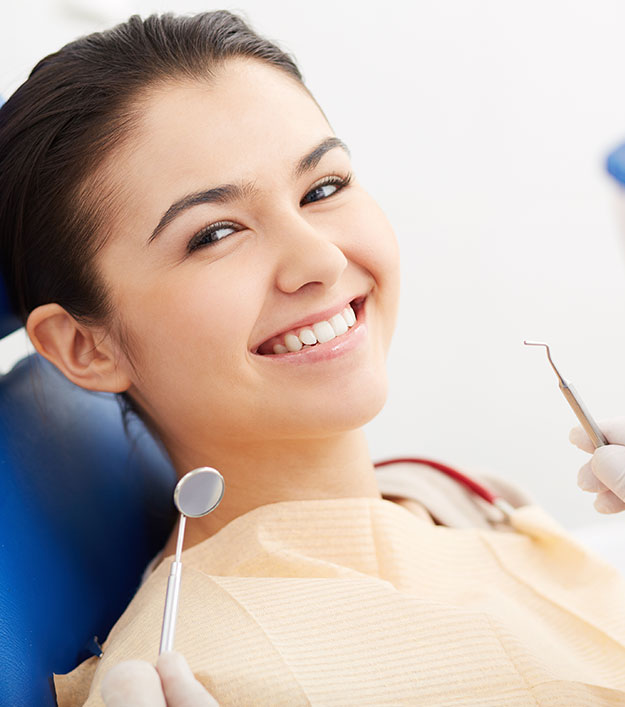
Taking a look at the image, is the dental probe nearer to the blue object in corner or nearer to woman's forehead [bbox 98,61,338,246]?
the blue object in corner

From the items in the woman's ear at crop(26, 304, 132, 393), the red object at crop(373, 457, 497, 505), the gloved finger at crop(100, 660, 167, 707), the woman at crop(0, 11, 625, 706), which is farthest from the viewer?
the red object at crop(373, 457, 497, 505)

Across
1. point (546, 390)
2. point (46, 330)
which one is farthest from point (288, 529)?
point (546, 390)

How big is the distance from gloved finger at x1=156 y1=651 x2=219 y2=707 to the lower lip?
16.5 inches

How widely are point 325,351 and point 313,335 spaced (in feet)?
0.08

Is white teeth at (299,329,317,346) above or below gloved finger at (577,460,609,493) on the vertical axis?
above

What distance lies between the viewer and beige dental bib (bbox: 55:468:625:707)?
91 cm

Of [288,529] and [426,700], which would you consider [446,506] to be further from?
[426,700]

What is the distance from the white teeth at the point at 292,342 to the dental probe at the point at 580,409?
296 millimetres

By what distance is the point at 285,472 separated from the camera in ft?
3.93

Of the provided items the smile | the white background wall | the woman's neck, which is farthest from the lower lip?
the white background wall

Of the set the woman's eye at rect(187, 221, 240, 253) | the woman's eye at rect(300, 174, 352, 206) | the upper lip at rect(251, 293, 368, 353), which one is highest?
the woman's eye at rect(187, 221, 240, 253)

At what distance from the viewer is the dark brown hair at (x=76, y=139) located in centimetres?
110

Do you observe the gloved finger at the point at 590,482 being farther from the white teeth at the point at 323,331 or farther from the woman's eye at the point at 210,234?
the woman's eye at the point at 210,234

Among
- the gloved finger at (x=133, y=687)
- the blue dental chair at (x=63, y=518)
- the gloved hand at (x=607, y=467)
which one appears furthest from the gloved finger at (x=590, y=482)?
the blue dental chair at (x=63, y=518)
